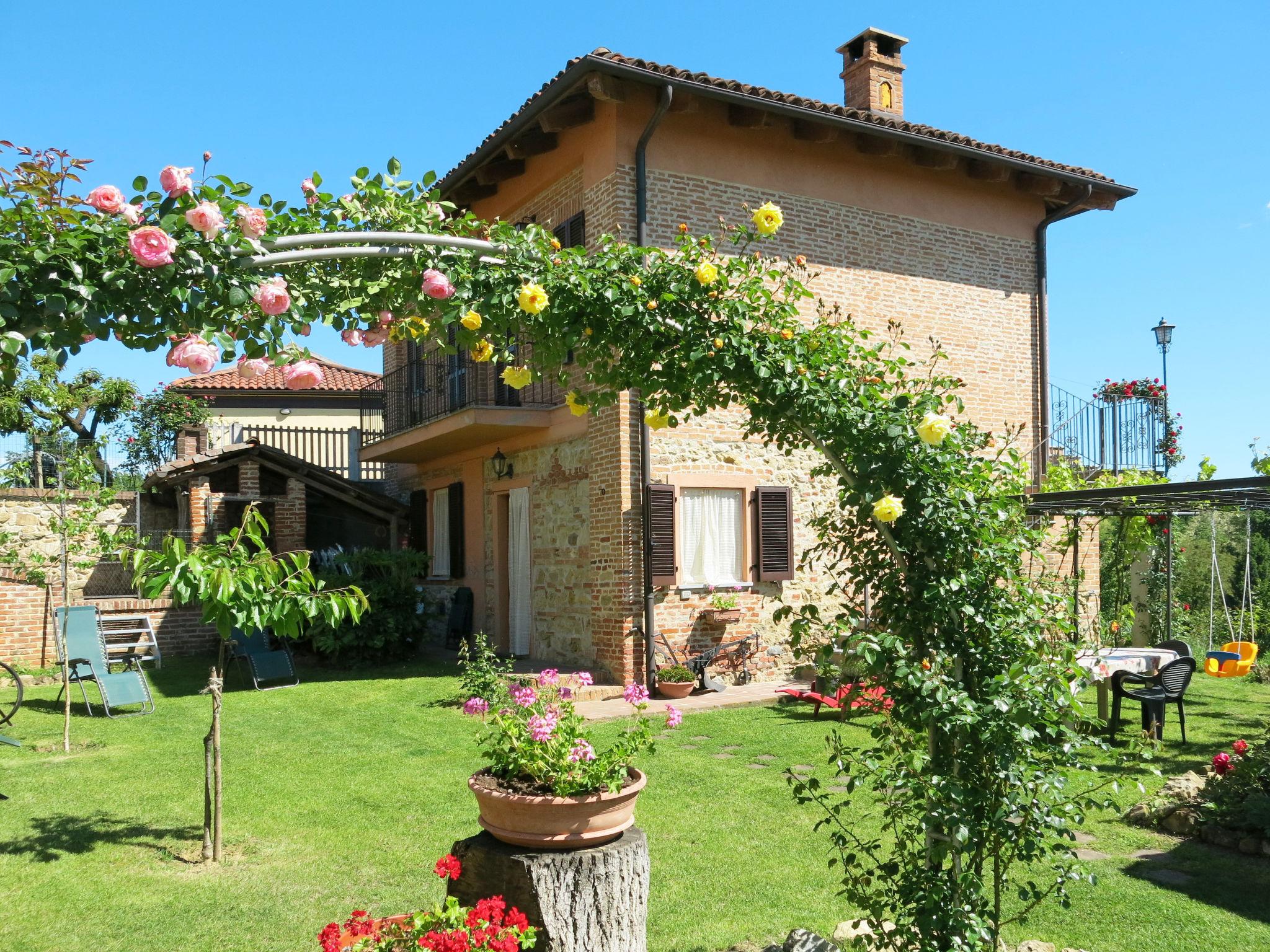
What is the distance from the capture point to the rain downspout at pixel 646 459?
416 inches

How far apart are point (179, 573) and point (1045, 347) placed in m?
12.6

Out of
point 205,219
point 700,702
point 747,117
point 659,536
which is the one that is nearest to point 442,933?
point 205,219

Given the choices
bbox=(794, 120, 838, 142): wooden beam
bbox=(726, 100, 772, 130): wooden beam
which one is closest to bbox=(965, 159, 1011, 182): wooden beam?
bbox=(794, 120, 838, 142): wooden beam

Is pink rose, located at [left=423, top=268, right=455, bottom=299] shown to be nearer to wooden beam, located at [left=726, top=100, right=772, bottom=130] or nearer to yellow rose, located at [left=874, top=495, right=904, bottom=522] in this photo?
yellow rose, located at [left=874, top=495, right=904, bottom=522]

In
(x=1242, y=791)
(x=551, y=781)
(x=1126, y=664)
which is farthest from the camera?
(x=1126, y=664)

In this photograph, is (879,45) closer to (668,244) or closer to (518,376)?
(668,244)

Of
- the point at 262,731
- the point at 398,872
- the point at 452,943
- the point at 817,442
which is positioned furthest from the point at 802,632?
the point at 262,731

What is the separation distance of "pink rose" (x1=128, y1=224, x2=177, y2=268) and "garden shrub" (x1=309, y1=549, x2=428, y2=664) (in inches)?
381

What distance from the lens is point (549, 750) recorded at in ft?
12.5

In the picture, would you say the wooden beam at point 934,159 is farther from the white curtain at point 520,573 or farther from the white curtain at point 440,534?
the white curtain at point 440,534

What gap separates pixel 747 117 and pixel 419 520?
8.40m

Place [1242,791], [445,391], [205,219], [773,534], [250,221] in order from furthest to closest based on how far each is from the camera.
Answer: [445,391]
[773,534]
[1242,791]
[250,221]
[205,219]

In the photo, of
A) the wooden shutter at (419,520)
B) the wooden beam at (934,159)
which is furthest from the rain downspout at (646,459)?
the wooden shutter at (419,520)

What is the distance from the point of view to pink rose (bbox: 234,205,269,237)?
3.40 metres
